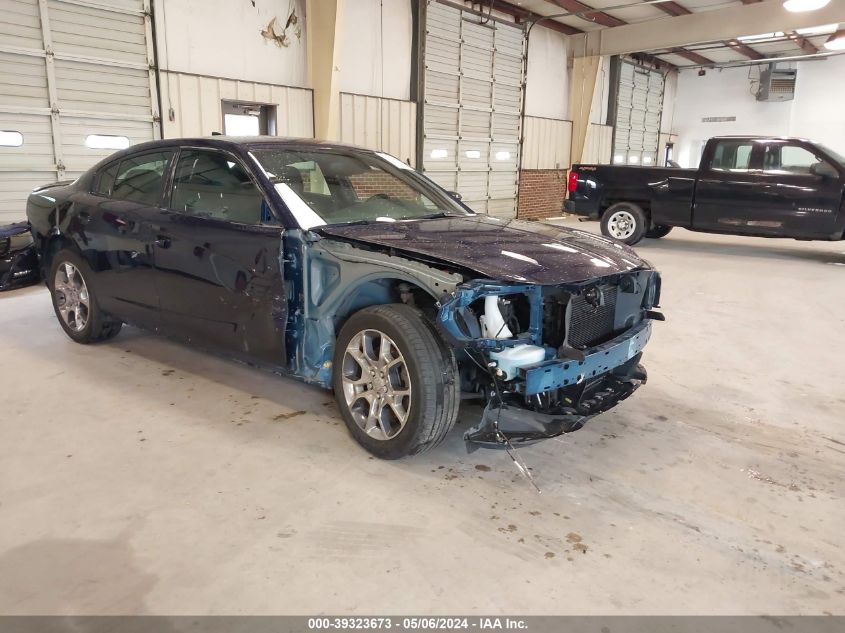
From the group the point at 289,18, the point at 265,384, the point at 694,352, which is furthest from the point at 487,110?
the point at 265,384

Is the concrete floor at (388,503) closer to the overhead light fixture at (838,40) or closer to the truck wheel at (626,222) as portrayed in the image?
the truck wheel at (626,222)

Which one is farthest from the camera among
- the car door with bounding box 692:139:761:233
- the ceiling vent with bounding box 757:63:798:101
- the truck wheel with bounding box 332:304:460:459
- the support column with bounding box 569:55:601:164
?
the ceiling vent with bounding box 757:63:798:101

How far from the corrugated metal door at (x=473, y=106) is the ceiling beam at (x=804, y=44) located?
7393 millimetres

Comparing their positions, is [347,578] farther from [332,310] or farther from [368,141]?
[368,141]

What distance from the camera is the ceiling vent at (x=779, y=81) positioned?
63.1 ft

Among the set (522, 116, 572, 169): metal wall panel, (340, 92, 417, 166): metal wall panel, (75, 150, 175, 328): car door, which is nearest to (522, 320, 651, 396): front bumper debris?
(75, 150, 175, 328): car door

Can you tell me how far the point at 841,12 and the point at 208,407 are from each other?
14.1 m

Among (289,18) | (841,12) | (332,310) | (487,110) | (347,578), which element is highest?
(841,12)

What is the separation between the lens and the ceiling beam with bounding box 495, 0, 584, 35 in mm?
13203

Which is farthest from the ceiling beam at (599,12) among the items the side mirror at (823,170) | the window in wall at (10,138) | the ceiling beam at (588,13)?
the window in wall at (10,138)

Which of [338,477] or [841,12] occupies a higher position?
[841,12]

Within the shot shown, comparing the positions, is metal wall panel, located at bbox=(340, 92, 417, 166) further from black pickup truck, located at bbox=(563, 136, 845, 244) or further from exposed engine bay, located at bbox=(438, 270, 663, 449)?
exposed engine bay, located at bbox=(438, 270, 663, 449)

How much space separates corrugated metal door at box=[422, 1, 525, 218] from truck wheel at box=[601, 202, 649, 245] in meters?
3.47

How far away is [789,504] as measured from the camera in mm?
2570
